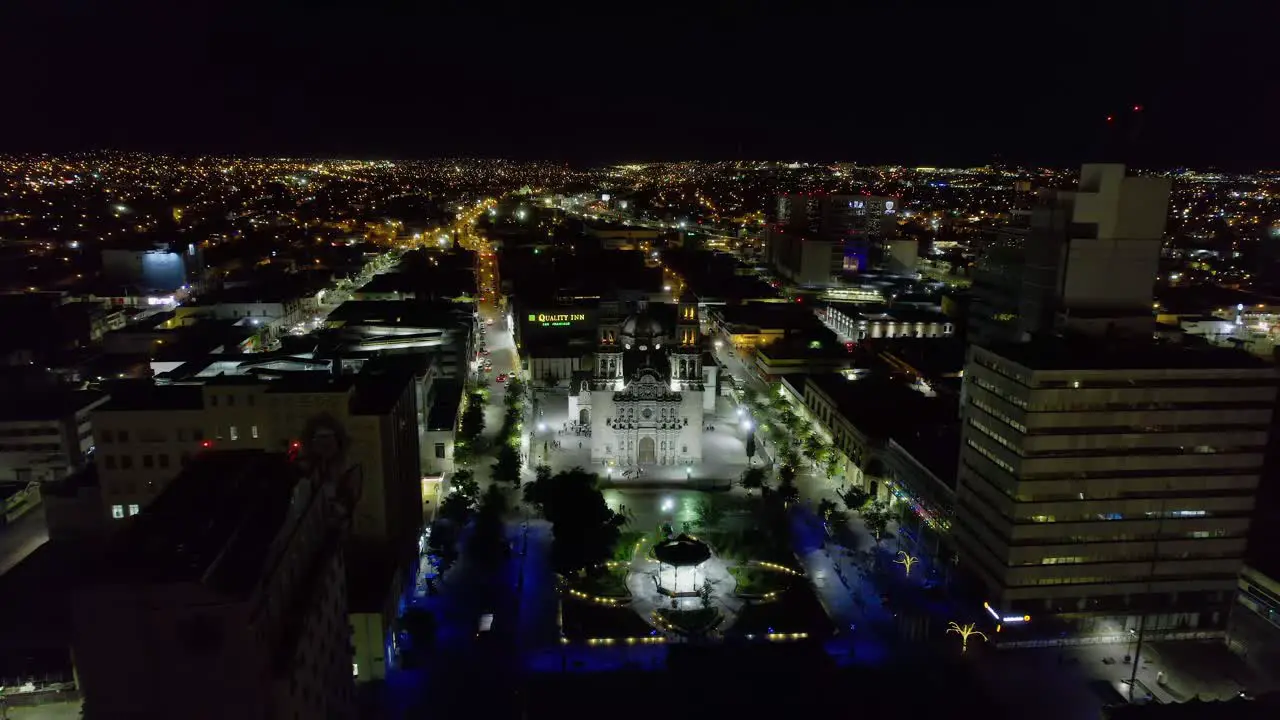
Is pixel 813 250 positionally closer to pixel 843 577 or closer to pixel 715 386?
pixel 715 386

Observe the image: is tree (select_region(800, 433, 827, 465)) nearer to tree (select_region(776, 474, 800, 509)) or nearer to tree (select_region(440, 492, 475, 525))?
tree (select_region(776, 474, 800, 509))

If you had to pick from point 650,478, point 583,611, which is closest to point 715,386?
point 650,478

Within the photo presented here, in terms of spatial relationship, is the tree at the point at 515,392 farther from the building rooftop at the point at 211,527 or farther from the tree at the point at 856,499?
the building rooftop at the point at 211,527

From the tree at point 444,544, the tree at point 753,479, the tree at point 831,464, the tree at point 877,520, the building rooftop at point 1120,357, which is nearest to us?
the building rooftop at point 1120,357

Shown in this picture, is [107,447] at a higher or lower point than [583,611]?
higher

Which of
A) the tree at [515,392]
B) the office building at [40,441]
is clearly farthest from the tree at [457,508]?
the office building at [40,441]

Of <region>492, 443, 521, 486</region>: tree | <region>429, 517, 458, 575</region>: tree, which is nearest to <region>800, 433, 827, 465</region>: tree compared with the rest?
<region>492, 443, 521, 486</region>: tree
